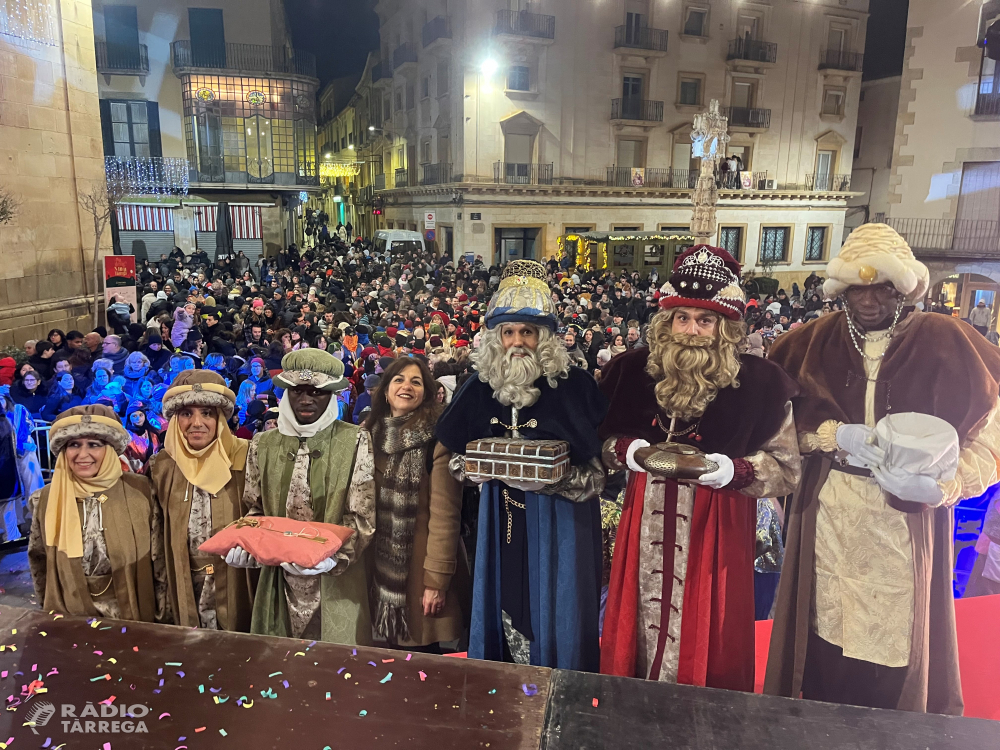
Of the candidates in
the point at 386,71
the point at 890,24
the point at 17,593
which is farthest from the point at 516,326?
the point at 386,71

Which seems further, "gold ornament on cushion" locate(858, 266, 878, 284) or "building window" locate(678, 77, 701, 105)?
"building window" locate(678, 77, 701, 105)

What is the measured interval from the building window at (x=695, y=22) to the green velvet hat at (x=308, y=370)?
822 cm

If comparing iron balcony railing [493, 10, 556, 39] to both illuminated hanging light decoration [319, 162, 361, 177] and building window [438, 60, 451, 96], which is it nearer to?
building window [438, 60, 451, 96]

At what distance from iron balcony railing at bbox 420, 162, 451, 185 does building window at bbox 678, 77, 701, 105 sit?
3.65 metres

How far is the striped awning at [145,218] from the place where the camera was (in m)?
9.78

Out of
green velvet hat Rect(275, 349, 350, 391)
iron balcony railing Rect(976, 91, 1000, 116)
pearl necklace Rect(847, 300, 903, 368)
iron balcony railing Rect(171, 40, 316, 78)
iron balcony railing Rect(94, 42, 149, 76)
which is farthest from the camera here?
iron balcony railing Rect(94, 42, 149, 76)

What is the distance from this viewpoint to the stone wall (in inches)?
261

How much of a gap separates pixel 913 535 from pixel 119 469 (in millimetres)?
2847

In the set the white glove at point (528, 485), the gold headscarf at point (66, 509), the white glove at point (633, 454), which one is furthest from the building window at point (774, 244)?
the gold headscarf at point (66, 509)

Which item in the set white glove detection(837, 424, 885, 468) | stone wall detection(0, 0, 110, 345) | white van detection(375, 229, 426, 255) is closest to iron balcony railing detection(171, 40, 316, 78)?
stone wall detection(0, 0, 110, 345)

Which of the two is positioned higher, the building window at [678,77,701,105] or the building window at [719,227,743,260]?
the building window at [678,77,701,105]

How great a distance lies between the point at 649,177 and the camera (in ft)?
34.9

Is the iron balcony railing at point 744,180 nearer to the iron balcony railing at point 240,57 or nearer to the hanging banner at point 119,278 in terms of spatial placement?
the iron balcony railing at point 240,57

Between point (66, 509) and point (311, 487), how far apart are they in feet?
2.89
